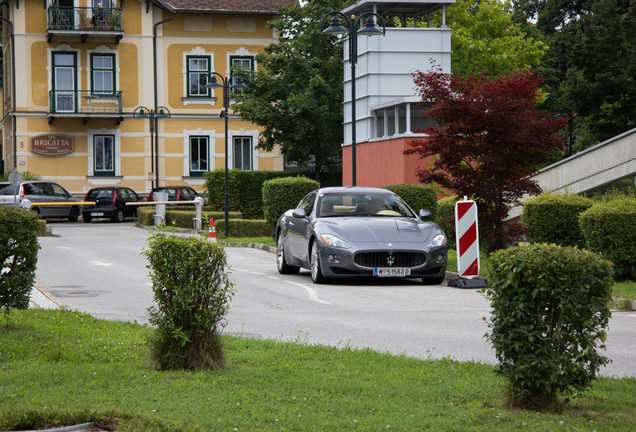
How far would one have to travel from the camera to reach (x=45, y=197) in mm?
43500

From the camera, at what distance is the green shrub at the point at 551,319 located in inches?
222

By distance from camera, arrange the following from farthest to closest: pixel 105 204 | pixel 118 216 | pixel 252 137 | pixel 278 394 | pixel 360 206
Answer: pixel 252 137 → pixel 118 216 → pixel 105 204 → pixel 360 206 → pixel 278 394

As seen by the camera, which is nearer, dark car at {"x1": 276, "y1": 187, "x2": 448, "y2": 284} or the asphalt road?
the asphalt road

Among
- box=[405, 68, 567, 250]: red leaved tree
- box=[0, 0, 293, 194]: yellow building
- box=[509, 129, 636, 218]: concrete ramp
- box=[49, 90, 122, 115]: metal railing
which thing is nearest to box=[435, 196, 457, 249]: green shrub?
box=[509, 129, 636, 218]: concrete ramp

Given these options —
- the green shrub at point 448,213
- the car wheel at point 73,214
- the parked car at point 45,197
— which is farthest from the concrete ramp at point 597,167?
the car wheel at point 73,214

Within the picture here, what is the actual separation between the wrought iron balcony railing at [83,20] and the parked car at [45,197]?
9.05 meters

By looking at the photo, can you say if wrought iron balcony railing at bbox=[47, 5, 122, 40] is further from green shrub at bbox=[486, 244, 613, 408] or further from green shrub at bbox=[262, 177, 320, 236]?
green shrub at bbox=[486, 244, 613, 408]

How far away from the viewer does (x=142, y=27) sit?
50.7m

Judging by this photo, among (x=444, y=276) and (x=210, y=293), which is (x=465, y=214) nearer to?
(x=444, y=276)

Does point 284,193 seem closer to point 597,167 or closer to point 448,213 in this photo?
point 448,213

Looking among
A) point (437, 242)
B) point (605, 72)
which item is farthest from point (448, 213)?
point (605, 72)

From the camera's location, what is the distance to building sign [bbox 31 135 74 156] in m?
49.2

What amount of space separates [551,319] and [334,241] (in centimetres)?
936

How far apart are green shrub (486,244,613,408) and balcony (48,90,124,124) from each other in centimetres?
4523
